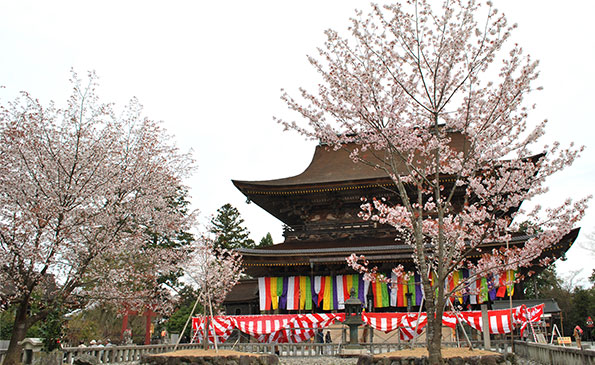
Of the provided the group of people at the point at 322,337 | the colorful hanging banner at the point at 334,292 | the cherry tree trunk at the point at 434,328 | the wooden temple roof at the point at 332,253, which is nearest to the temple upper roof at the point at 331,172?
the wooden temple roof at the point at 332,253

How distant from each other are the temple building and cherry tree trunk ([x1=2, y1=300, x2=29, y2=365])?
28.0 ft

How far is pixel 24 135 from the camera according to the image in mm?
11727

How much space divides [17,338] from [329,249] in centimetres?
1084

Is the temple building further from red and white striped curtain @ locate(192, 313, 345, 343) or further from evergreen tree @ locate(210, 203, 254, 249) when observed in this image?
evergreen tree @ locate(210, 203, 254, 249)

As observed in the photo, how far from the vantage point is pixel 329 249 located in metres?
17.9

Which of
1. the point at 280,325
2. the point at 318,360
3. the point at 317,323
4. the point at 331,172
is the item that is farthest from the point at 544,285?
the point at 318,360

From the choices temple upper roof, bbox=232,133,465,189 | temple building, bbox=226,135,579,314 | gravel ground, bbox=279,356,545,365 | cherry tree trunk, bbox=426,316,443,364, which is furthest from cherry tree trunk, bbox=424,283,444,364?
temple upper roof, bbox=232,133,465,189

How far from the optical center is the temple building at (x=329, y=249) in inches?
697

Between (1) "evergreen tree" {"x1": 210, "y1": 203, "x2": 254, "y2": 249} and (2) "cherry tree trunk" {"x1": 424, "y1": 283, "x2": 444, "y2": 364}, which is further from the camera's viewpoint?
(1) "evergreen tree" {"x1": 210, "y1": 203, "x2": 254, "y2": 249}

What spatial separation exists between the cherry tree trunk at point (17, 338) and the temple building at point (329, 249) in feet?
28.0

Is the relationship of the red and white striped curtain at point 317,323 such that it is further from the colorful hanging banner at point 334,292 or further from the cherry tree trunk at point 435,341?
the cherry tree trunk at point 435,341

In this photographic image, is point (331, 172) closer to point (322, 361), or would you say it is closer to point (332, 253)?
point (332, 253)

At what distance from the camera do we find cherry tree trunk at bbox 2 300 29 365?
10.5 metres

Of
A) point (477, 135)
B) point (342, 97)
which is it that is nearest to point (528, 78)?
point (477, 135)
